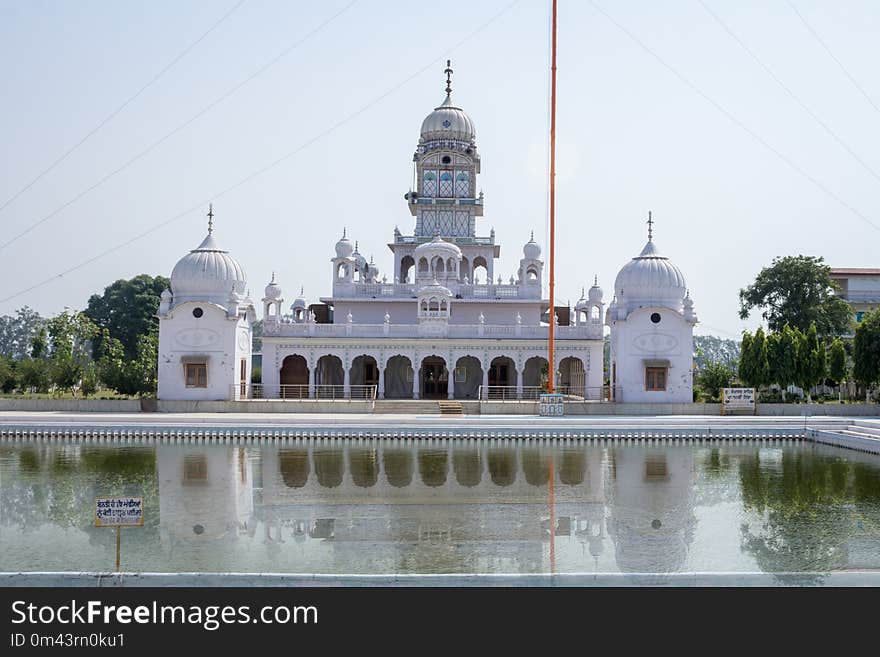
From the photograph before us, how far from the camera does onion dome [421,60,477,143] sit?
46844mm

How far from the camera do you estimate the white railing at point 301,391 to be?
3722 cm

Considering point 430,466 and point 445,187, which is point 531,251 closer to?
point 445,187

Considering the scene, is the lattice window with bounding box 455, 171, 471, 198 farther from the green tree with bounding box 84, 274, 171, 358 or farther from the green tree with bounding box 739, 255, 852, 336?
the green tree with bounding box 84, 274, 171, 358

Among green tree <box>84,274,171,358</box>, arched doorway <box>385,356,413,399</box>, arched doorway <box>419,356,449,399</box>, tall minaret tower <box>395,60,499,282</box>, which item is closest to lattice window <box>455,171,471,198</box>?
tall minaret tower <box>395,60,499,282</box>

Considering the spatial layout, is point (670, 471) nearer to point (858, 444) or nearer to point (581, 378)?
point (858, 444)

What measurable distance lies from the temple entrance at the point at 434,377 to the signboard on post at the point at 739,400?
1338 cm

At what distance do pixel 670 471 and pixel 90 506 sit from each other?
43.5ft

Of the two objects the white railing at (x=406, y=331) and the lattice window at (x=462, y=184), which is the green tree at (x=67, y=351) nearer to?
the white railing at (x=406, y=331)

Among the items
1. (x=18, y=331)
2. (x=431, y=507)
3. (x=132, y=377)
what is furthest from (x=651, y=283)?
(x=18, y=331)

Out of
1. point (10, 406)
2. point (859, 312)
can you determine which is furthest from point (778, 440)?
point (859, 312)

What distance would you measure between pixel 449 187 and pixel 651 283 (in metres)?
14.3

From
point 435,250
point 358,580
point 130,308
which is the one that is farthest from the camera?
point 130,308

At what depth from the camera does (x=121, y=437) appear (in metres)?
27.1

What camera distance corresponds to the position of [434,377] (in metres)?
40.7
